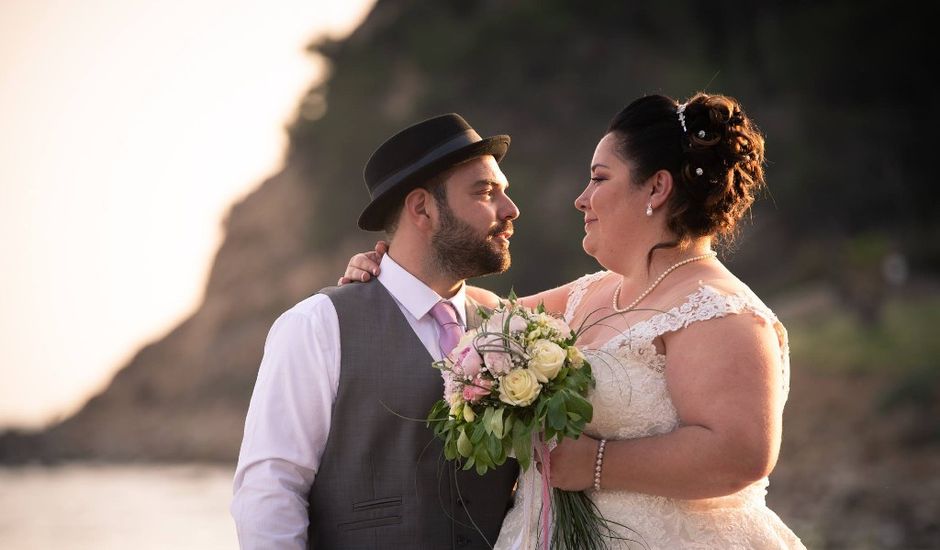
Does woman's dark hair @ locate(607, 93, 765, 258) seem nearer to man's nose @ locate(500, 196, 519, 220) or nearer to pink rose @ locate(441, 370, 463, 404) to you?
man's nose @ locate(500, 196, 519, 220)

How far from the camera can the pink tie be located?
375 centimetres

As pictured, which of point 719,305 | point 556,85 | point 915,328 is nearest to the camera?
point 719,305

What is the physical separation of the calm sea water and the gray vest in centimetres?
1478

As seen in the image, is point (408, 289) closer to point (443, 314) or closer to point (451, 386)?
point (443, 314)

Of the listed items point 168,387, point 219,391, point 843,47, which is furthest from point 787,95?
point 168,387

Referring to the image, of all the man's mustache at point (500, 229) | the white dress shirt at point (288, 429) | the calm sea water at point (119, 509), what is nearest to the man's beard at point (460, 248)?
the man's mustache at point (500, 229)

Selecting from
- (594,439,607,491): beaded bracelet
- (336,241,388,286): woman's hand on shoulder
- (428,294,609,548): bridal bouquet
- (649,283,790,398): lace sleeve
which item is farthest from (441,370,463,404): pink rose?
(336,241,388,286): woman's hand on shoulder

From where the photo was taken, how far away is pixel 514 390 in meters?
3.07

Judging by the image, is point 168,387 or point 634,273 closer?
point 634,273

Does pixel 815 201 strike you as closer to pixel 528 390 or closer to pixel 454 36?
pixel 454 36

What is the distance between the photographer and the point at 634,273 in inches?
145

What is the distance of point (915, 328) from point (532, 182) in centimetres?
954

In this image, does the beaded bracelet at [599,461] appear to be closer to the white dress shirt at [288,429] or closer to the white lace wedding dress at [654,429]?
the white lace wedding dress at [654,429]

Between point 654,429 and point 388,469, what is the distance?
806 mm
